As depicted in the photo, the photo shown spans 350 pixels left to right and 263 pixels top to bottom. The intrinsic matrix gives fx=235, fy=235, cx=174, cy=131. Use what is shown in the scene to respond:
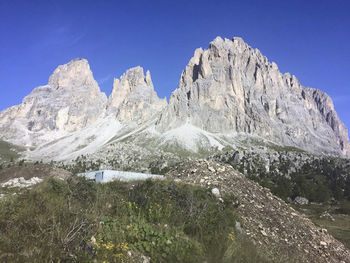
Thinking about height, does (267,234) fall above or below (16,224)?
below

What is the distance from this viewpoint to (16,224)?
16.5 ft

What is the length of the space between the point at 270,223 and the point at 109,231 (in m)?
8.82

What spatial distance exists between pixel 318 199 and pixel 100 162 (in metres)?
126

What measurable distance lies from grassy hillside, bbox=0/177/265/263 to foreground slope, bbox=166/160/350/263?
2.59 metres

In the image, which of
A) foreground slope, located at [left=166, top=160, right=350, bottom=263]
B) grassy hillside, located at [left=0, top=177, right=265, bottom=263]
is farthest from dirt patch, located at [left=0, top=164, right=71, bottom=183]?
grassy hillside, located at [left=0, top=177, right=265, bottom=263]

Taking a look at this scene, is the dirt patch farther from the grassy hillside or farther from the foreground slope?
the grassy hillside

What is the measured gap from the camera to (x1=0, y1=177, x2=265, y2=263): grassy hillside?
14.3 feet

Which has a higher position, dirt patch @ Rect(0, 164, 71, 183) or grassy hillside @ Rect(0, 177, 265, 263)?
grassy hillside @ Rect(0, 177, 265, 263)

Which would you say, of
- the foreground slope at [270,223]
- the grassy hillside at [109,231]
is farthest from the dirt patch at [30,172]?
the grassy hillside at [109,231]

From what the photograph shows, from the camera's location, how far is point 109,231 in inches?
221

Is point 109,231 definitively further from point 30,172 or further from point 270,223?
point 30,172

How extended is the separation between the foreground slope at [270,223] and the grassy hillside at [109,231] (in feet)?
8.50

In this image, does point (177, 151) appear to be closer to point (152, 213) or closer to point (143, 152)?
point (143, 152)

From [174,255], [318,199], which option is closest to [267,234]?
[174,255]
